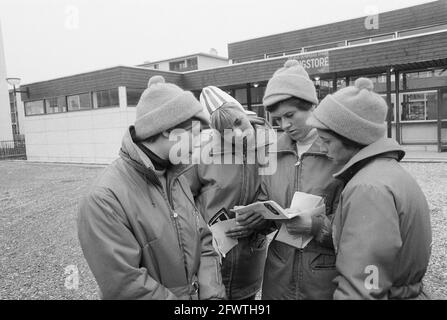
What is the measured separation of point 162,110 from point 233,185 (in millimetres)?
855

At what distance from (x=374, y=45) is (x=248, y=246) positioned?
12627mm

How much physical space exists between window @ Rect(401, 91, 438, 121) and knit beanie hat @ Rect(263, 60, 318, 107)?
1459 centimetres

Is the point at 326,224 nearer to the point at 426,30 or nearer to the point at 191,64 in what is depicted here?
the point at 426,30

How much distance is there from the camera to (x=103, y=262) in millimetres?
1571

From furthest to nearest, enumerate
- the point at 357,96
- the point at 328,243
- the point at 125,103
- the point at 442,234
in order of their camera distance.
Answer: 1. the point at 125,103
2. the point at 442,234
3. the point at 328,243
4. the point at 357,96

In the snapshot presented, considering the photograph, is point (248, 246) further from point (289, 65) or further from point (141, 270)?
point (289, 65)

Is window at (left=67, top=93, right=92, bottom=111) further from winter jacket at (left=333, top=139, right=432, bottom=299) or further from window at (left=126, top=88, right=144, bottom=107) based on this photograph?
winter jacket at (left=333, top=139, right=432, bottom=299)

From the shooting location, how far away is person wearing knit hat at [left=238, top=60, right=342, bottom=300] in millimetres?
2000

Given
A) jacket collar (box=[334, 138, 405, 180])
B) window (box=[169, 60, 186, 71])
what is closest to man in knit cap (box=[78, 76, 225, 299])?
jacket collar (box=[334, 138, 405, 180])

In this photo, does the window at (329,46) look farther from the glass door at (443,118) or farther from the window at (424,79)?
the glass door at (443,118)

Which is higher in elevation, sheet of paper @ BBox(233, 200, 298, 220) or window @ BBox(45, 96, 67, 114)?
window @ BBox(45, 96, 67, 114)

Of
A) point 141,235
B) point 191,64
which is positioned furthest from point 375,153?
point 191,64

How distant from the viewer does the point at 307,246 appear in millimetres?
2051
